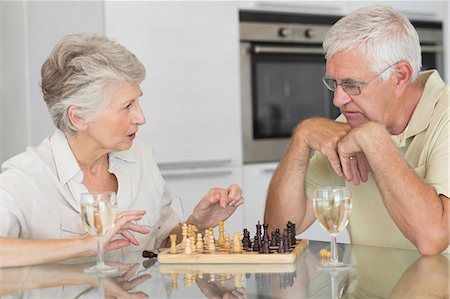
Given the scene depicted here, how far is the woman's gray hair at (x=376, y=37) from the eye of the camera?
211 centimetres

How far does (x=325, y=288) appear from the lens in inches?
57.7

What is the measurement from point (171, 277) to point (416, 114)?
880 mm

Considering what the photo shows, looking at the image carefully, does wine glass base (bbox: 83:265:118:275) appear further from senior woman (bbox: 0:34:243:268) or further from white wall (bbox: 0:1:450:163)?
white wall (bbox: 0:1:450:163)

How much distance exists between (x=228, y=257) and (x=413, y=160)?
2.25ft

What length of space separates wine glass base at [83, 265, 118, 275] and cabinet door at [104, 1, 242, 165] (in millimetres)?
1880


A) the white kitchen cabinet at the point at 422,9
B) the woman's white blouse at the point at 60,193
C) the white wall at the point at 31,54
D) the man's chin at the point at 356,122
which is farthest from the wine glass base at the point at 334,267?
the white kitchen cabinet at the point at 422,9

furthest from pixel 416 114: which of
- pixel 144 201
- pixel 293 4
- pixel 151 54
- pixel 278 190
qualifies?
pixel 293 4

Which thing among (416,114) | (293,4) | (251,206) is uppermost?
(293,4)

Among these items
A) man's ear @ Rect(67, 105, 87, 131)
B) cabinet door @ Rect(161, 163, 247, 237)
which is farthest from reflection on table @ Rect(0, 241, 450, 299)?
cabinet door @ Rect(161, 163, 247, 237)

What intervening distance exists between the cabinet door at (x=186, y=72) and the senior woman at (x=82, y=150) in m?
1.30

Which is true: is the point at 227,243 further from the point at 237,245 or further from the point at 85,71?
the point at 85,71

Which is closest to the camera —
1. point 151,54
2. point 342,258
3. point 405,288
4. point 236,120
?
point 405,288

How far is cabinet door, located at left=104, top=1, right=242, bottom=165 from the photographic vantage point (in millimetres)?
3592

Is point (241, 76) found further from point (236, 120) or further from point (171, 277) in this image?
point (171, 277)
